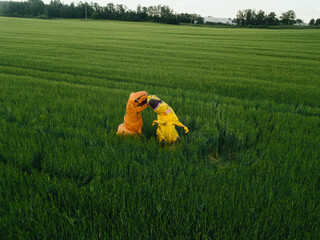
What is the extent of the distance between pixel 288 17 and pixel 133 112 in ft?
Answer: 356

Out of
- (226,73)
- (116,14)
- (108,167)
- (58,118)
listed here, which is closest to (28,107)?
(58,118)

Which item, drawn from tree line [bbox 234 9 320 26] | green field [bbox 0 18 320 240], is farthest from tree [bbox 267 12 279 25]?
green field [bbox 0 18 320 240]

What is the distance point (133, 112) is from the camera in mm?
2330

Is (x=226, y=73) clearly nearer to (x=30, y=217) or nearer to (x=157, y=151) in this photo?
(x=157, y=151)

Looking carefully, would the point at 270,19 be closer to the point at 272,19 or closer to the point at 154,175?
the point at 272,19

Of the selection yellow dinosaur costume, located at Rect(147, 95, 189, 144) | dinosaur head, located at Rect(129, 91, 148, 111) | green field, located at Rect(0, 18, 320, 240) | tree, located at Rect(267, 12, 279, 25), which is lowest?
green field, located at Rect(0, 18, 320, 240)

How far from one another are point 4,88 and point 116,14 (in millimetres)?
96738

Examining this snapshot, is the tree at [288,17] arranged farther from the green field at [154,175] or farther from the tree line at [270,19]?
the green field at [154,175]

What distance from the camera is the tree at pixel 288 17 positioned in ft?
280

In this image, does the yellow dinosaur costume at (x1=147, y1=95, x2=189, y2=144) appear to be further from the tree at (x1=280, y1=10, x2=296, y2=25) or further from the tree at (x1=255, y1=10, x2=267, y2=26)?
the tree at (x1=280, y1=10, x2=296, y2=25)

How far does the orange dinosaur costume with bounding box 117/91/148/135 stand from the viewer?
7.54ft

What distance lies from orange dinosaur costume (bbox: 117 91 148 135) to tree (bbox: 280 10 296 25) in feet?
352

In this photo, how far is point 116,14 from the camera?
8881 centimetres

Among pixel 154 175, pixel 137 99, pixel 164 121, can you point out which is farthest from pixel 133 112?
pixel 154 175
